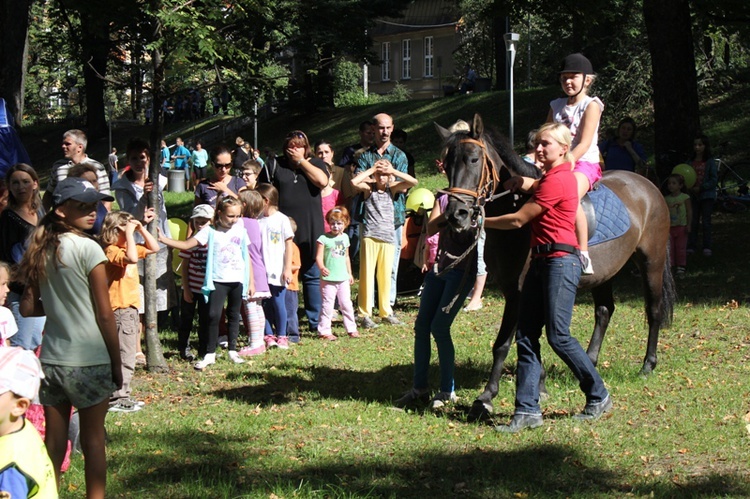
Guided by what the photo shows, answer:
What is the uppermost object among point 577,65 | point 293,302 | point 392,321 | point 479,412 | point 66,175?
point 577,65

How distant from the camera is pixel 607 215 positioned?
8.05m

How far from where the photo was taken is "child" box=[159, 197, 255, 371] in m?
9.33

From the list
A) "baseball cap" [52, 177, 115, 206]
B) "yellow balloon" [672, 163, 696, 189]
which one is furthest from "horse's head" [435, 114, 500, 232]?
"yellow balloon" [672, 163, 696, 189]

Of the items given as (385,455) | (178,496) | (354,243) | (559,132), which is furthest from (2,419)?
(354,243)

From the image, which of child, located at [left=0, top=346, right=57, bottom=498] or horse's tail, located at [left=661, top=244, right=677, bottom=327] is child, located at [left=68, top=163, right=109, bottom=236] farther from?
horse's tail, located at [left=661, top=244, right=677, bottom=327]

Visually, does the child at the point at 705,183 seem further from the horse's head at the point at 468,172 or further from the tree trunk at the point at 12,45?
the tree trunk at the point at 12,45

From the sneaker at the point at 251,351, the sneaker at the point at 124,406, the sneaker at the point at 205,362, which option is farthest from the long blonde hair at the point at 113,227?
the sneaker at the point at 251,351

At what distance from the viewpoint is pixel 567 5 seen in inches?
768

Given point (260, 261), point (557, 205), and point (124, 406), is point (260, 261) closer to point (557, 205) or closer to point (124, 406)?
point (124, 406)

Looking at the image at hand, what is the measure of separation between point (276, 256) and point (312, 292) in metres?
1.04

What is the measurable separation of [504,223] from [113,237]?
3.42 metres

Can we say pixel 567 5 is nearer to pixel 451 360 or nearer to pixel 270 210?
pixel 270 210

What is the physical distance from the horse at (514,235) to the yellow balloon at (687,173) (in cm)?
635

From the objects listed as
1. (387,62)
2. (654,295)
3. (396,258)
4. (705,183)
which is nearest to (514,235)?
(654,295)
